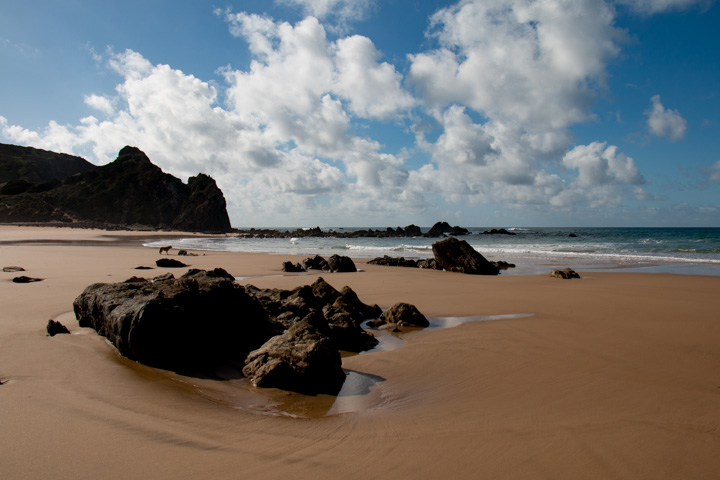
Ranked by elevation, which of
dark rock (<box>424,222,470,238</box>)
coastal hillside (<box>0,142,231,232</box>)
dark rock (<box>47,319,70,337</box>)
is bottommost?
dark rock (<box>47,319,70,337</box>)

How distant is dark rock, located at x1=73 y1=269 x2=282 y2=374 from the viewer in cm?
414

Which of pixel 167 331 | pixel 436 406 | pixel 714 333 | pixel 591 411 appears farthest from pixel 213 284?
pixel 714 333

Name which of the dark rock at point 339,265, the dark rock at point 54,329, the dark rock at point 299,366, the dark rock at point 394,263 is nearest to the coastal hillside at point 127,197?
the dark rock at point 394,263

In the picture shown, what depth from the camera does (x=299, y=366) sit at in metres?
3.81

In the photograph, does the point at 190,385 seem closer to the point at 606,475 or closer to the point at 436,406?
the point at 436,406

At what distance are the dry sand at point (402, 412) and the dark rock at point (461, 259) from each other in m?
9.61

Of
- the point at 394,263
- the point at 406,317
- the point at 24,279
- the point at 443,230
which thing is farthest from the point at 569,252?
the point at 443,230

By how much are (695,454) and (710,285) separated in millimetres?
12955

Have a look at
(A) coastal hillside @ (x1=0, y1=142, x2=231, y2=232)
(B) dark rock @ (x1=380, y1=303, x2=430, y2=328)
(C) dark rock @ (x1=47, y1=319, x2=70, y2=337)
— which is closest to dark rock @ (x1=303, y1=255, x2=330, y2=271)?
(B) dark rock @ (x1=380, y1=303, x2=430, y2=328)

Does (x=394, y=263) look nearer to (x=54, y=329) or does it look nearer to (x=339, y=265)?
(x=339, y=265)

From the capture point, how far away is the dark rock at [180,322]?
4141 millimetres

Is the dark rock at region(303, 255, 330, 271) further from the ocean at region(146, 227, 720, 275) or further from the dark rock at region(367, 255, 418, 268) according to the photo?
the ocean at region(146, 227, 720, 275)

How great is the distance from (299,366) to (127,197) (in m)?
99.7

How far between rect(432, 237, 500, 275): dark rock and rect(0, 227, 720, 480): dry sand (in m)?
9.61
